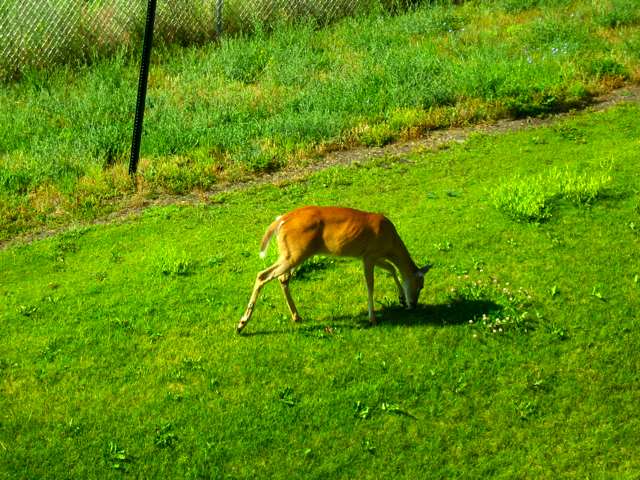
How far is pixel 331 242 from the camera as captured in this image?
8.02 metres

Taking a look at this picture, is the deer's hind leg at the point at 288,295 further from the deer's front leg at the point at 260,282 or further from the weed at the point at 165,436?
the weed at the point at 165,436

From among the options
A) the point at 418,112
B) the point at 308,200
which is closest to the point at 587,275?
the point at 308,200

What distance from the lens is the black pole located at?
1079 centimetres

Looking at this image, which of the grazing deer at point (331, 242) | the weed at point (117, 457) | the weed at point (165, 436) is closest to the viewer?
→ the weed at point (117, 457)

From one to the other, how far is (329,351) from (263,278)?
88 cm

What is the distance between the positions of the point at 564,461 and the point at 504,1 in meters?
12.5

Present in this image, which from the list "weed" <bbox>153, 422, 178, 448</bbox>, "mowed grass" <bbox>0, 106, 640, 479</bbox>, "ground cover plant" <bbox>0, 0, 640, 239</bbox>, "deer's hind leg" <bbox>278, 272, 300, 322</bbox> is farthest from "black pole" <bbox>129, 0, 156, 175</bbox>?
"weed" <bbox>153, 422, 178, 448</bbox>

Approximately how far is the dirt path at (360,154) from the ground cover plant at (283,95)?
0.49 feet

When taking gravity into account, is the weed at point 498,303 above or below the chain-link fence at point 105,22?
below

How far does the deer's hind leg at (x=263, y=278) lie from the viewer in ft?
26.4

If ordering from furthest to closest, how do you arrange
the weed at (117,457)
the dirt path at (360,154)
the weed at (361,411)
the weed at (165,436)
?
the dirt path at (360,154), the weed at (361,411), the weed at (165,436), the weed at (117,457)

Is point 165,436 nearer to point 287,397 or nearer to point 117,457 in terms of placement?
point 117,457

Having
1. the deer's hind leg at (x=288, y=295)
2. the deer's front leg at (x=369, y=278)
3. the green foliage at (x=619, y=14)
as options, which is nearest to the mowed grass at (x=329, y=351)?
the deer's hind leg at (x=288, y=295)

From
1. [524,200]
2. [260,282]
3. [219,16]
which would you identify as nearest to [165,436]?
[260,282]
